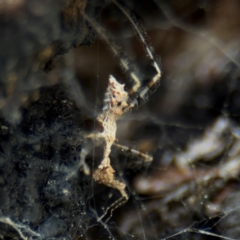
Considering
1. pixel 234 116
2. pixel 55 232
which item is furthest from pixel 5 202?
pixel 234 116

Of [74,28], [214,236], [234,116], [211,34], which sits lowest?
[214,236]

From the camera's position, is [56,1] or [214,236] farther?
[214,236]

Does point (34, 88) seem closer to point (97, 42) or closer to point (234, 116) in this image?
point (97, 42)

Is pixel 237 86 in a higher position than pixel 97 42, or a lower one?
lower
